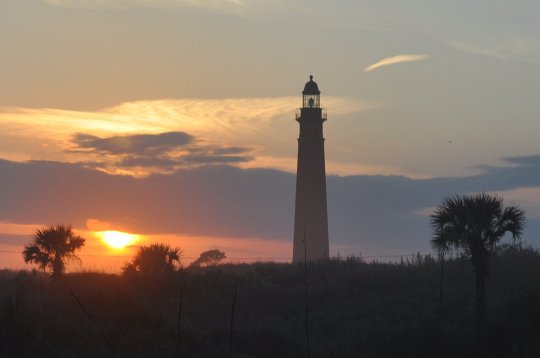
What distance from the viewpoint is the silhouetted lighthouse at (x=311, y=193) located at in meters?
68.7

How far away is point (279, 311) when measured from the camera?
47.6 m

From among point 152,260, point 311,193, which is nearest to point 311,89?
point 311,193

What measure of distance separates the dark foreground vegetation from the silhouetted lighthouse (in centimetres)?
939

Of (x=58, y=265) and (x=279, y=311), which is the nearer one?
(x=279, y=311)

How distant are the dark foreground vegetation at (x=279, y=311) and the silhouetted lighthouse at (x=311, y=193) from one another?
9392mm

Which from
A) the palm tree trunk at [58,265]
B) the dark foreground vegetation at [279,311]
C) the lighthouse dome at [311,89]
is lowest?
the dark foreground vegetation at [279,311]

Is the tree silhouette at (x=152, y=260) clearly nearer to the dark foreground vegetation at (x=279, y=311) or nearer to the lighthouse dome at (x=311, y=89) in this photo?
the dark foreground vegetation at (x=279, y=311)

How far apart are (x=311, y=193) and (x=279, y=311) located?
22.2 meters

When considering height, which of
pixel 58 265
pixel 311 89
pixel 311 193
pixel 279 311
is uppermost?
pixel 311 89

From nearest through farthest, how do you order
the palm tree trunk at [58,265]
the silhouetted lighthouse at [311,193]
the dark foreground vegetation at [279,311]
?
1. the dark foreground vegetation at [279,311]
2. the palm tree trunk at [58,265]
3. the silhouetted lighthouse at [311,193]

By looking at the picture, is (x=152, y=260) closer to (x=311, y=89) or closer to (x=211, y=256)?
(x=311, y=89)

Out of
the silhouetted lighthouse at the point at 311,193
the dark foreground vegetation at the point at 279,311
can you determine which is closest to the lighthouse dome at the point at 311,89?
the silhouetted lighthouse at the point at 311,193

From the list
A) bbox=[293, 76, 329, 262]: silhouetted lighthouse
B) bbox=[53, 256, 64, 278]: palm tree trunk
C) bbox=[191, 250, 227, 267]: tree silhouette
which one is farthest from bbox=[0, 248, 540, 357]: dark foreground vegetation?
bbox=[191, 250, 227, 267]: tree silhouette

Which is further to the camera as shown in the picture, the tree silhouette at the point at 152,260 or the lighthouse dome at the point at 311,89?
the lighthouse dome at the point at 311,89
